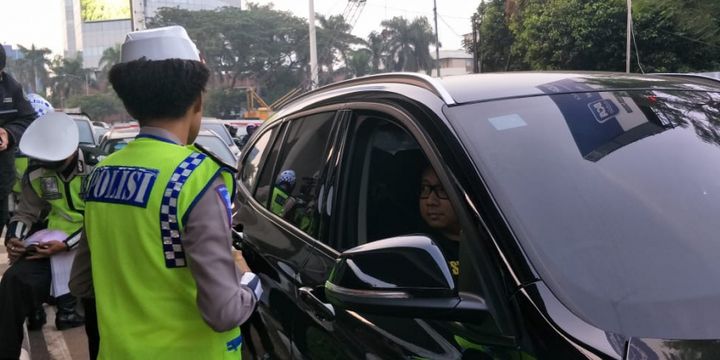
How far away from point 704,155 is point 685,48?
1059 inches

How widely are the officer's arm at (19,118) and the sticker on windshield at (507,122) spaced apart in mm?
2405

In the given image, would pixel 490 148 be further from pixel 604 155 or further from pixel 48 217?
pixel 48 217

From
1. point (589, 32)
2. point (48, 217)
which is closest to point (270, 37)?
point (589, 32)

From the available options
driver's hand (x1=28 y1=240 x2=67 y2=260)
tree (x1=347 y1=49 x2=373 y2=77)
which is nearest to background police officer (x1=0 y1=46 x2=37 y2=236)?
driver's hand (x1=28 y1=240 x2=67 y2=260)

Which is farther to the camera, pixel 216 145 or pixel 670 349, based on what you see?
pixel 216 145

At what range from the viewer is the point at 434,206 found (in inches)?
90.6

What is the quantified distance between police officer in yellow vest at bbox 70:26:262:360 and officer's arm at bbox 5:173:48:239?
264 centimetres

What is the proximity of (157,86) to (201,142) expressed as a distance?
7207 millimetres

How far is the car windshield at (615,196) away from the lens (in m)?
1.44

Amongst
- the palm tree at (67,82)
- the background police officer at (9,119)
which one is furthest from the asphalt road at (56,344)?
the palm tree at (67,82)

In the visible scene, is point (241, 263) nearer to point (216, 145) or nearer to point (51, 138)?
point (51, 138)

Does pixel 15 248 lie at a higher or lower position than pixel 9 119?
lower

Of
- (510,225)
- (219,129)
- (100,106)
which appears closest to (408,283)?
(510,225)

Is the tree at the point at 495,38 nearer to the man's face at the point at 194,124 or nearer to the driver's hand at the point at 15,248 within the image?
the driver's hand at the point at 15,248
